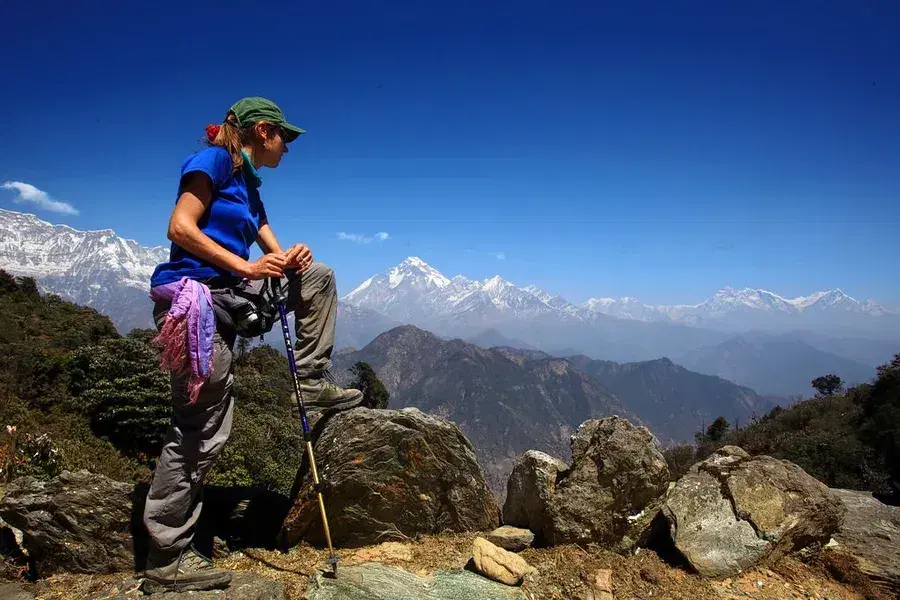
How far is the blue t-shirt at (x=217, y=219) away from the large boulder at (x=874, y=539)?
322 inches

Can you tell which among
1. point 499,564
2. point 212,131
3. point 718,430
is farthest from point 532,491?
point 718,430

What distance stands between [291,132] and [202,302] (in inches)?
71.2

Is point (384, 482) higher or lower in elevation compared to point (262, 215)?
lower

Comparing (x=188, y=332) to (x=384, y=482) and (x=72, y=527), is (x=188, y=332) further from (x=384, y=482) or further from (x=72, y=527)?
(x=384, y=482)

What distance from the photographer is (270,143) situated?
4.11 meters

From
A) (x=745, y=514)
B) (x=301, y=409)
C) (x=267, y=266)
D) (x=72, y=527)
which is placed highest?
(x=267, y=266)

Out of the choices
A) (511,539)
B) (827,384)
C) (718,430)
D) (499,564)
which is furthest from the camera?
(827,384)

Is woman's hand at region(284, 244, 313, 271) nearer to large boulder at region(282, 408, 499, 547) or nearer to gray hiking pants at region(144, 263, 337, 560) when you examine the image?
gray hiking pants at region(144, 263, 337, 560)

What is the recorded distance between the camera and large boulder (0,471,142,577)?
4391 millimetres

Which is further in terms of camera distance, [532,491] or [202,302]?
[532,491]

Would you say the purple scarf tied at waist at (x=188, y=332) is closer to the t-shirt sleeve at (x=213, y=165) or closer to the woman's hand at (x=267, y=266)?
the woman's hand at (x=267, y=266)

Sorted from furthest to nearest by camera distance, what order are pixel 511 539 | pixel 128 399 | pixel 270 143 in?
pixel 128 399, pixel 511 539, pixel 270 143

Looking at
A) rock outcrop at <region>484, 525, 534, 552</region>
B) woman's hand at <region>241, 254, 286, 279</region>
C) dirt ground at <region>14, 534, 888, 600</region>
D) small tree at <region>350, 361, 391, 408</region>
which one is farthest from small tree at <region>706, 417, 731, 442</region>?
woman's hand at <region>241, 254, 286, 279</region>

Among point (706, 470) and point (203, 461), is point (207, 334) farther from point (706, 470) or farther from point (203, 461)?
point (706, 470)
